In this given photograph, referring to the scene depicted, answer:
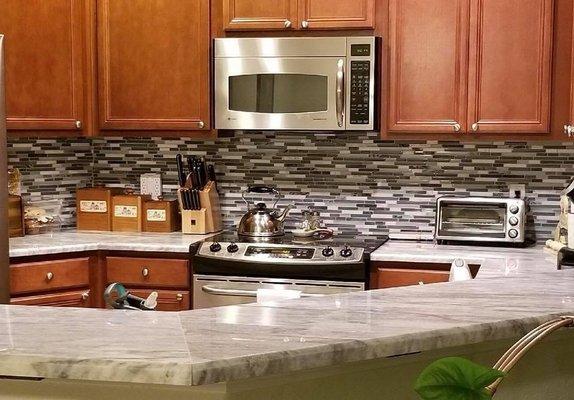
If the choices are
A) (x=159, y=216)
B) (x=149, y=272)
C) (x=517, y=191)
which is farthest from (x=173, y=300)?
(x=517, y=191)

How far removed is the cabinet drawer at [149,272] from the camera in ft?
13.4

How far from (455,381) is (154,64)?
3.76m

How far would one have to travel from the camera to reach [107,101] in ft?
14.6

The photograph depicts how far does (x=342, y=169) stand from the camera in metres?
4.54

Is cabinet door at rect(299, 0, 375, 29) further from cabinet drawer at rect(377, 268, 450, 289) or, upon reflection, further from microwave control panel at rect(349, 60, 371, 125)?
cabinet drawer at rect(377, 268, 450, 289)

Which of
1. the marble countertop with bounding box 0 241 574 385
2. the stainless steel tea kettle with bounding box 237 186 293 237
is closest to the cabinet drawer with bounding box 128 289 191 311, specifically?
the stainless steel tea kettle with bounding box 237 186 293 237

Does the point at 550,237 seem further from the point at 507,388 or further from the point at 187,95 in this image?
the point at 507,388

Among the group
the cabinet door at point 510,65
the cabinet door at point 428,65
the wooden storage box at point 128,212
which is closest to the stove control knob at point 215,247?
the wooden storage box at point 128,212

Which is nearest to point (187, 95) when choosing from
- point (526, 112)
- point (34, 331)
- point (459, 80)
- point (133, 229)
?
point (133, 229)

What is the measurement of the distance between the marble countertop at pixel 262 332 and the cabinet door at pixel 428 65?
215 centimetres

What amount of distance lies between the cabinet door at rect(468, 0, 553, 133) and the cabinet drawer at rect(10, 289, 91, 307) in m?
1.99

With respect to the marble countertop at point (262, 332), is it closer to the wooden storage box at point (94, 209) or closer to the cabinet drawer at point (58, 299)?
the cabinet drawer at point (58, 299)

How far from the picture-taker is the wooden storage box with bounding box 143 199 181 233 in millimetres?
4484

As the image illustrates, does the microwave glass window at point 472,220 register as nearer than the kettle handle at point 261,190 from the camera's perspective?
Yes
